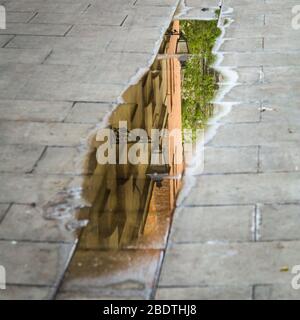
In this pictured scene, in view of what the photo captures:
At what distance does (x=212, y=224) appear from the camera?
7715 mm

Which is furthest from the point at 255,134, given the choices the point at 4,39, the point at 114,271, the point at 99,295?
the point at 4,39

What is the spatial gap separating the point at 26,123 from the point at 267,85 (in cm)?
344

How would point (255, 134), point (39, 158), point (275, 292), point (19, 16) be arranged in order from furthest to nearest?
point (19, 16) < point (255, 134) < point (39, 158) < point (275, 292)

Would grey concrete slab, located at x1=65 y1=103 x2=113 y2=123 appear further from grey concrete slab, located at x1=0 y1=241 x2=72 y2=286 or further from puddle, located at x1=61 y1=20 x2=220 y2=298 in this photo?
grey concrete slab, located at x1=0 y1=241 x2=72 y2=286

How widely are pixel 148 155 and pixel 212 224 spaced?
1.88 m

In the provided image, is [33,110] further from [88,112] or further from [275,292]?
[275,292]

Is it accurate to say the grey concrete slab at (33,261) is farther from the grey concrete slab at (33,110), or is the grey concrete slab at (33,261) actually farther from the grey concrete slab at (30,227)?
the grey concrete slab at (33,110)

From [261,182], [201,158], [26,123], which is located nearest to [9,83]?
[26,123]

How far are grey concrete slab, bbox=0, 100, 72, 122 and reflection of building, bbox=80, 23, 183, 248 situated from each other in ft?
2.33

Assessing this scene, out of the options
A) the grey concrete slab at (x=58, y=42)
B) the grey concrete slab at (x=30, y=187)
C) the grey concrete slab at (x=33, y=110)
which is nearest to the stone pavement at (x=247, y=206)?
the grey concrete slab at (x=30, y=187)

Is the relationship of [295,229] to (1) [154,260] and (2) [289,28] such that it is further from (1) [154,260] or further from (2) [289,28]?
(2) [289,28]

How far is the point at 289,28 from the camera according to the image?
1446cm

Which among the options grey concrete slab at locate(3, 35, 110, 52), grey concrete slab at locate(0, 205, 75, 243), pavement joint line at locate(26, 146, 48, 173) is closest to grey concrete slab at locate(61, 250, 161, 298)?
grey concrete slab at locate(0, 205, 75, 243)

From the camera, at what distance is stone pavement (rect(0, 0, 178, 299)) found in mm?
7434
